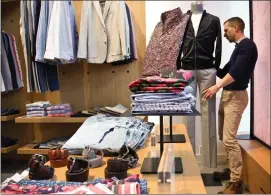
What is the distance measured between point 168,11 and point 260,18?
392mm

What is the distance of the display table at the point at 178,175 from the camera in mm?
718

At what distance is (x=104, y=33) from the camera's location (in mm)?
1073

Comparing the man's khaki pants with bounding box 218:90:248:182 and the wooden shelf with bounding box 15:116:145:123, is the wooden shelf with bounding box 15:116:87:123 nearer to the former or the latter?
the wooden shelf with bounding box 15:116:145:123

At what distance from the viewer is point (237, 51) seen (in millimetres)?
946

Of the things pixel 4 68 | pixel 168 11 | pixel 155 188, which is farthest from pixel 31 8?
pixel 155 188

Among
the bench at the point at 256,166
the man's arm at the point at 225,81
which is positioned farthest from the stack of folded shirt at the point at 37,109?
the bench at the point at 256,166

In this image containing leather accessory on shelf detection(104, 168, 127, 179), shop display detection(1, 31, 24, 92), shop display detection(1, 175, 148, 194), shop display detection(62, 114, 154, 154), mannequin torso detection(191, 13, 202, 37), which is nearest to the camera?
shop display detection(1, 175, 148, 194)

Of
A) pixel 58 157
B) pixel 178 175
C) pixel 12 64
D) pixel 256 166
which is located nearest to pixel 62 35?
pixel 12 64

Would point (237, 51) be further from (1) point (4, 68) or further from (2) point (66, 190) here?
(1) point (4, 68)

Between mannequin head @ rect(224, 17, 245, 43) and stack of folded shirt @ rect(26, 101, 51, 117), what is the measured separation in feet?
2.29

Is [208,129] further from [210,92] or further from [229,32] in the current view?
[229,32]

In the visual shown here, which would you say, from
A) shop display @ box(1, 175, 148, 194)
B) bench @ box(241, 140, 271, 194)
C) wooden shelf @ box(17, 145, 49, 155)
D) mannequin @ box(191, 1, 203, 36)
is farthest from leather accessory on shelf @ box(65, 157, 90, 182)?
bench @ box(241, 140, 271, 194)

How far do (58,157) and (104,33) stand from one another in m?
0.46

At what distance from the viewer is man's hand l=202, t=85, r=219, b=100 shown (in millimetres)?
937
